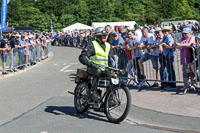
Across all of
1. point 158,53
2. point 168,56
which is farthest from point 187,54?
point 158,53

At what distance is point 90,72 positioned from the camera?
803cm

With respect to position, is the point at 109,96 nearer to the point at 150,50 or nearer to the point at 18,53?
the point at 150,50

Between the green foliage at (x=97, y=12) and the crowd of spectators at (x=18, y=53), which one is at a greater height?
the green foliage at (x=97, y=12)

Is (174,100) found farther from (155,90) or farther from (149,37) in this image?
(149,37)

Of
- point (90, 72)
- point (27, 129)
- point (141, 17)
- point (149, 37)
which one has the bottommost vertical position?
point (27, 129)

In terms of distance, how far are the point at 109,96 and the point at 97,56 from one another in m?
0.89

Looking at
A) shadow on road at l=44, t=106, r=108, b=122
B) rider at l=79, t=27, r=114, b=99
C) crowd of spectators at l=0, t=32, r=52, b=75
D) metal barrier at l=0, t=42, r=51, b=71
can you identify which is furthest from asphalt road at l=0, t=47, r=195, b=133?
metal barrier at l=0, t=42, r=51, b=71

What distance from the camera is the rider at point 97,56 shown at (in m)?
7.92

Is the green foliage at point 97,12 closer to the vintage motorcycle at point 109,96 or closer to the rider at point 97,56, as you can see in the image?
the vintage motorcycle at point 109,96

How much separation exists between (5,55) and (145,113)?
992cm

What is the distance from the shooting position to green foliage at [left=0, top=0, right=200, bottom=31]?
84625 millimetres

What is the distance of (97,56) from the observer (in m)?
8.05

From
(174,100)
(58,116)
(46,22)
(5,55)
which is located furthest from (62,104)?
(46,22)

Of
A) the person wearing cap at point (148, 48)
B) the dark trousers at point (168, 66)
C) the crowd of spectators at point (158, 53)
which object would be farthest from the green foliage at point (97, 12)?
the dark trousers at point (168, 66)
